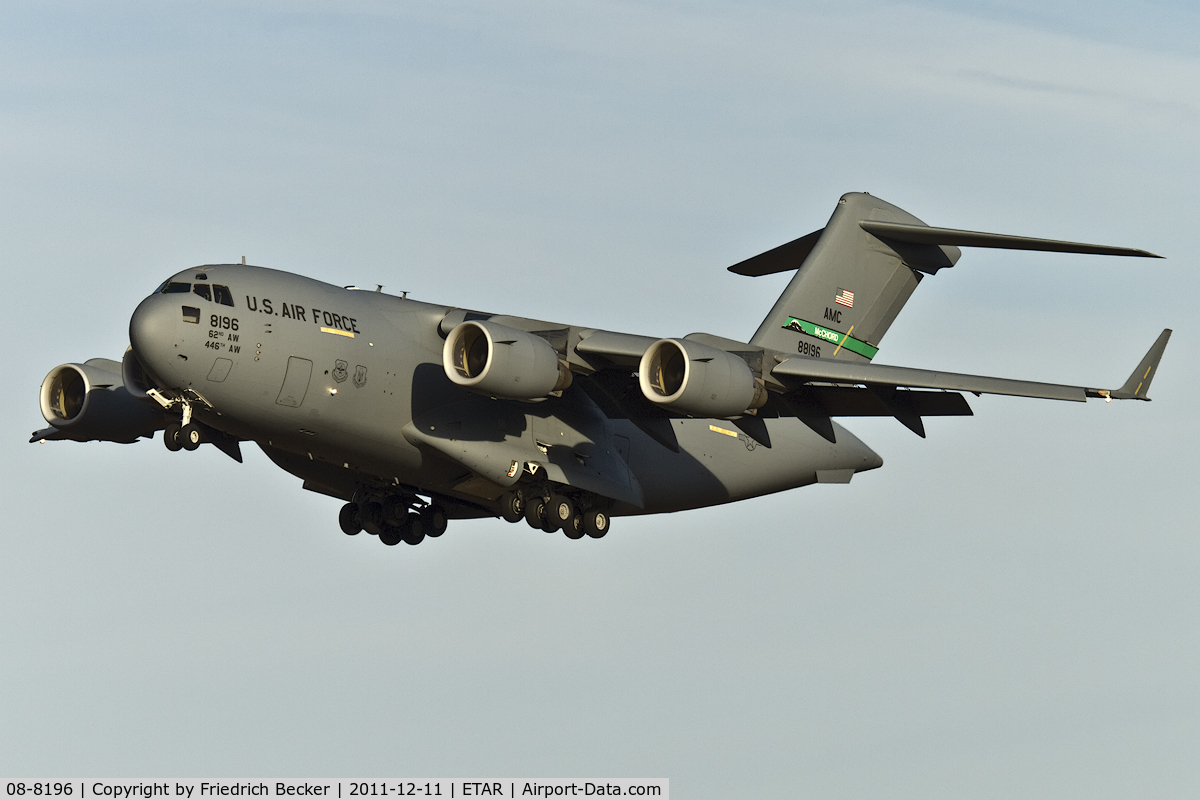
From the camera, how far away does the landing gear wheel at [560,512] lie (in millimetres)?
17906

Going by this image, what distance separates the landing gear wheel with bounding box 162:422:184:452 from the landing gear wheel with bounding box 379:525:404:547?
127 inches

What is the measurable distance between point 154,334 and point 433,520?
4468 mm

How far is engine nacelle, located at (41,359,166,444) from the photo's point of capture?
18734mm

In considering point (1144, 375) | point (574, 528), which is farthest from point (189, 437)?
point (1144, 375)

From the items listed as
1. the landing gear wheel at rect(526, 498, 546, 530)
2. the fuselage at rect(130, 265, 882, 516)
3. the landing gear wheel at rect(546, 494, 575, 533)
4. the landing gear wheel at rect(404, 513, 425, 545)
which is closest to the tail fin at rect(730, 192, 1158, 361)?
the fuselage at rect(130, 265, 882, 516)

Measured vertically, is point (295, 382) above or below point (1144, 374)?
above

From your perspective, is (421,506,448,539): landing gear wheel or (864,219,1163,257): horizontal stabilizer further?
(421,506,448,539): landing gear wheel

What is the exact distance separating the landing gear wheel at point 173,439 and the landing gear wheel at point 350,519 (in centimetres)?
301

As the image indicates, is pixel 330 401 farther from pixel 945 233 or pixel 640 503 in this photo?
pixel 945 233

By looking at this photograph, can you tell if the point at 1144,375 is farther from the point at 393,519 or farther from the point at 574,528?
the point at 393,519

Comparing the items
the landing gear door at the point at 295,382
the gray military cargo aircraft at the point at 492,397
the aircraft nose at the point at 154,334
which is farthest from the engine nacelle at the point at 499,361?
the aircraft nose at the point at 154,334

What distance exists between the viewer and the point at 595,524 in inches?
719

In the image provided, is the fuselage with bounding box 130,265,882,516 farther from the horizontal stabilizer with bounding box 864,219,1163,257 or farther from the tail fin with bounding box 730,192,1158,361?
the horizontal stabilizer with bounding box 864,219,1163,257

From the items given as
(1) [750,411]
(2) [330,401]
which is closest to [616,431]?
(1) [750,411]
